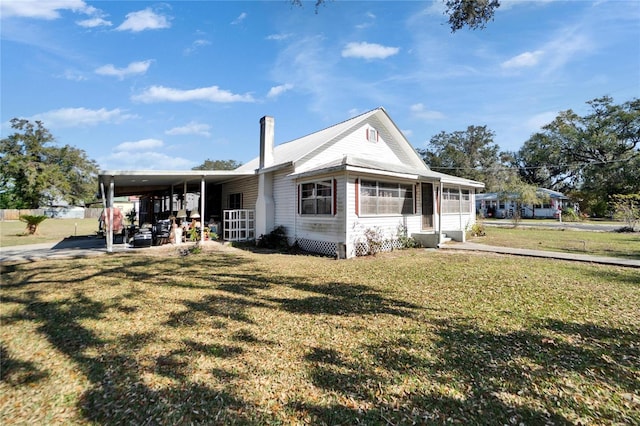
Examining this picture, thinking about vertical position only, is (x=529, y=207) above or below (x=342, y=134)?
below

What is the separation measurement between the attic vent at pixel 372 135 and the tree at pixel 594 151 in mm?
33429

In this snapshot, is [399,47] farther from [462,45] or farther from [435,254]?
[435,254]

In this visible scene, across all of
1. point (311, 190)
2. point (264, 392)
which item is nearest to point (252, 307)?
point (264, 392)

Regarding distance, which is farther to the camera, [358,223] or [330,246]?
[330,246]

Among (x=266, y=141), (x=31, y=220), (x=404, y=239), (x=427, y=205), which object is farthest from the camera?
(x=31, y=220)

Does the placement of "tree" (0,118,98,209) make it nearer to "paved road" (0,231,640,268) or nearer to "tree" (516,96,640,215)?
"paved road" (0,231,640,268)

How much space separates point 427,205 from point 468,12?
29.6 feet

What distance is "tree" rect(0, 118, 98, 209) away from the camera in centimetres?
3759

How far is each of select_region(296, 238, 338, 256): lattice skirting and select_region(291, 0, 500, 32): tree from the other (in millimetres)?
7333

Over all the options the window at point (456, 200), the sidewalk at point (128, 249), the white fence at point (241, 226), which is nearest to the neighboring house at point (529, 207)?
the window at point (456, 200)

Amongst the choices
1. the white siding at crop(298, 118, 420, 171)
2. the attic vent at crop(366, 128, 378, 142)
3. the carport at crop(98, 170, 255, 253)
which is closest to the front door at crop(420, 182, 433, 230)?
the white siding at crop(298, 118, 420, 171)

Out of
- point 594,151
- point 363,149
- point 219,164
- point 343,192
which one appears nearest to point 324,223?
point 343,192

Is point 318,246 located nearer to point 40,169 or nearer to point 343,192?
point 343,192

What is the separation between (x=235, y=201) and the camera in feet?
55.9
